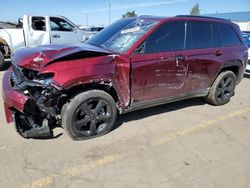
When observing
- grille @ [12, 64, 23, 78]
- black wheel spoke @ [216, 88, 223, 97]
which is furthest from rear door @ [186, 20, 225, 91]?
grille @ [12, 64, 23, 78]

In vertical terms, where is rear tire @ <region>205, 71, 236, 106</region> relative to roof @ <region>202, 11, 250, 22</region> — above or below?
above

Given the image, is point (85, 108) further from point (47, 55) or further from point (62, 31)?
point (62, 31)

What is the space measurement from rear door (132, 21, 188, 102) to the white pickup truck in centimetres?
616

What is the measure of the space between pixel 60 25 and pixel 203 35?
23.9 feet

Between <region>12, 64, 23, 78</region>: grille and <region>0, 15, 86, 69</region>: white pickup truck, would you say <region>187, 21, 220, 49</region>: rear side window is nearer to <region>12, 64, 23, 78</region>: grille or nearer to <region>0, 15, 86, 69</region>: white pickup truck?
<region>12, 64, 23, 78</region>: grille

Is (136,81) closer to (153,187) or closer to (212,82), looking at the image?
(153,187)

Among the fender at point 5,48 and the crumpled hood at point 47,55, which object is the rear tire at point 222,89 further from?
the fender at point 5,48

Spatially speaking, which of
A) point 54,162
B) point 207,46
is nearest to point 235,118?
point 207,46

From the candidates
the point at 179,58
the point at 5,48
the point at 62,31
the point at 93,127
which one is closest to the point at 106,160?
the point at 93,127

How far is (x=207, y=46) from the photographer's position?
512cm

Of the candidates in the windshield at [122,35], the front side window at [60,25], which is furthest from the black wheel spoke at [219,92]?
the front side window at [60,25]

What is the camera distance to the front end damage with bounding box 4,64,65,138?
3475 mm

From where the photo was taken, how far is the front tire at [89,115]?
145 inches

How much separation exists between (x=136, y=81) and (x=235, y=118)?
236 centimetres
